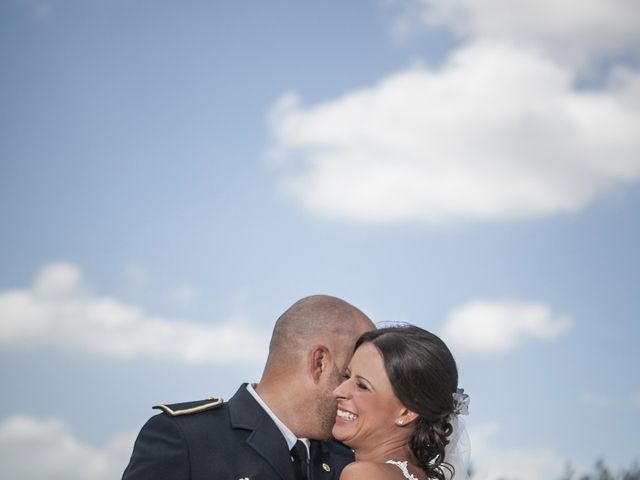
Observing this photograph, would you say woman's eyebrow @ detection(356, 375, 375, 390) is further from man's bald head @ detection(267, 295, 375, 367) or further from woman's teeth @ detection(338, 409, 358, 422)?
man's bald head @ detection(267, 295, 375, 367)

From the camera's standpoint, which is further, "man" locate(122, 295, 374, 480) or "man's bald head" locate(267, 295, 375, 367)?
"man's bald head" locate(267, 295, 375, 367)

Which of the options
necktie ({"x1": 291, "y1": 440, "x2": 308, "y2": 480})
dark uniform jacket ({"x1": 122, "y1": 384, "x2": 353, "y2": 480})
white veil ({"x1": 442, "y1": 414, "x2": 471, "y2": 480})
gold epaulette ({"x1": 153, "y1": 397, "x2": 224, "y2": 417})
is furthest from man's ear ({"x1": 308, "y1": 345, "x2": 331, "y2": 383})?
white veil ({"x1": 442, "y1": 414, "x2": 471, "y2": 480})

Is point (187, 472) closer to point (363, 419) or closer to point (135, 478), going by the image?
point (135, 478)

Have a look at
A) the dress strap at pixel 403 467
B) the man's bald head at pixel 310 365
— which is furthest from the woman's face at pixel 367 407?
the man's bald head at pixel 310 365

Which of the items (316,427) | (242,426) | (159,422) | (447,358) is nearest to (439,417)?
(447,358)

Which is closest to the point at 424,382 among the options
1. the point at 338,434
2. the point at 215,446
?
the point at 338,434

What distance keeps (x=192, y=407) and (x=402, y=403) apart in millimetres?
1663

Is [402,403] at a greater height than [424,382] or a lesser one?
lesser

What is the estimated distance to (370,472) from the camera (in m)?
6.28

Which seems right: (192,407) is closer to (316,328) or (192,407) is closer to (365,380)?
(316,328)

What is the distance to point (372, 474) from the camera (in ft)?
20.5

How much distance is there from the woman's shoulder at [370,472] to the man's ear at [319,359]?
1078mm

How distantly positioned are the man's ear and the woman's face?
1.72 ft

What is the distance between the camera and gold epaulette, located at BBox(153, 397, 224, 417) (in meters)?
7.11
